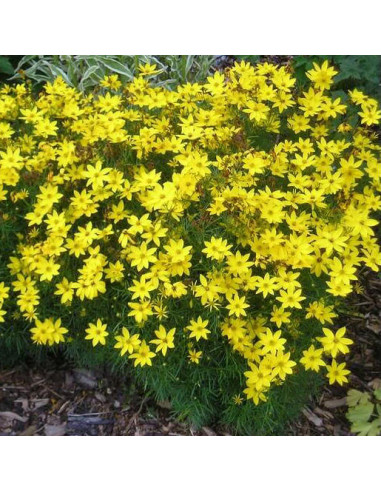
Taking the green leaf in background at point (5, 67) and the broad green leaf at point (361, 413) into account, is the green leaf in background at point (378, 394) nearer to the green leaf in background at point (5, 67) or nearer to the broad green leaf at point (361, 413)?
the broad green leaf at point (361, 413)

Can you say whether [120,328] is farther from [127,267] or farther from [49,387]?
[49,387]

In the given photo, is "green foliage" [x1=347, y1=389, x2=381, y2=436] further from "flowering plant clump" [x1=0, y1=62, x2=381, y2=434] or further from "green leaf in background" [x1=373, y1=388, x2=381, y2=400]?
"flowering plant clump" [x1=0, y1=62, x2=381, y2=434]

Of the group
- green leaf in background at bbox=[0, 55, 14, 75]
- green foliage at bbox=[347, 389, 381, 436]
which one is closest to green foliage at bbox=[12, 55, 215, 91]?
green leaf in background at bbox=[0, 55, 14, 75]

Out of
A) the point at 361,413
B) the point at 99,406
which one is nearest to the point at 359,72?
the point at 361,413

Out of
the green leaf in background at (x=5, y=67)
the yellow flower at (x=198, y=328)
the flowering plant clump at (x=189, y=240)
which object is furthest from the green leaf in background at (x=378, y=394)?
the green leaf in background at (x=5, y=67)

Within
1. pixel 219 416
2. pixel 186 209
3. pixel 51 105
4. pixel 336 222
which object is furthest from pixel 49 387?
pixel 336 222
